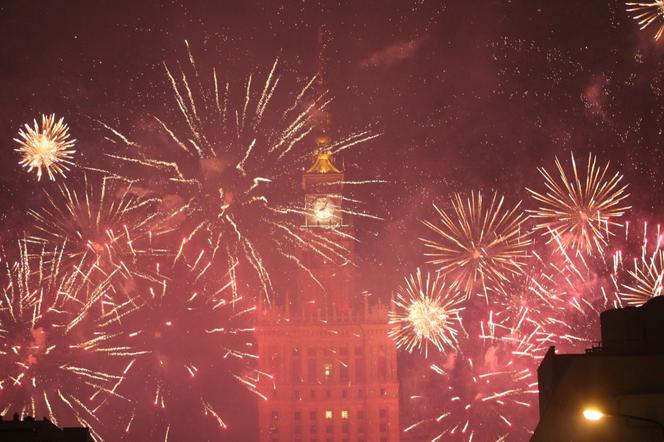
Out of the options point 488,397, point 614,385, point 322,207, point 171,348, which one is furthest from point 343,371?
point 614,385

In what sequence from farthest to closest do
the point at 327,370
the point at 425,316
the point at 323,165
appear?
1. the point at 327,370
2. the point at 323,165
3. the point at 425,316

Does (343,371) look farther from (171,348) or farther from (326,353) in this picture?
(171,348)

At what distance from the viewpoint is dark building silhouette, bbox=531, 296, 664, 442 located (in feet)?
86.7

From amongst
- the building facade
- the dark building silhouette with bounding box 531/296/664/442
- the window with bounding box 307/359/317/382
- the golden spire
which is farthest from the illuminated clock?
the dark building silhouette with bounding box 531/296/664/442

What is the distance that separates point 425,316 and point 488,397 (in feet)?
35.7

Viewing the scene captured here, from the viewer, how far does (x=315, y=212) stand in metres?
87.7

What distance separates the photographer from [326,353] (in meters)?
88.4

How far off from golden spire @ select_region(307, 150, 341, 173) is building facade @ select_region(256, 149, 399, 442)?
0.09 meters

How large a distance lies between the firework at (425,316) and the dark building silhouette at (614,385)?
29.7 m

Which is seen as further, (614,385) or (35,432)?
(35,432)

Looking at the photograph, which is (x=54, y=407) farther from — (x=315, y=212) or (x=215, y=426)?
(x=315, y=212)

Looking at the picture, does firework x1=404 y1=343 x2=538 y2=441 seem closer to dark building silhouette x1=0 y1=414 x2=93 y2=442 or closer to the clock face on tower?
the clock face on tower

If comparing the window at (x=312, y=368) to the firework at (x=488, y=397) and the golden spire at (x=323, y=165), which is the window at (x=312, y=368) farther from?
the golden spire at (x=323, y=165)

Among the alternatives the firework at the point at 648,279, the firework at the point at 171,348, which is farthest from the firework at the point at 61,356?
the firework at the point at 648,279
